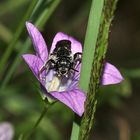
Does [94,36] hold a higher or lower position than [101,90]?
higher

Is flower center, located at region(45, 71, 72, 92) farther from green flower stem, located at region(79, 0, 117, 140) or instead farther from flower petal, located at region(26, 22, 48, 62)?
green flower stem, located at region(79, 0, 117, 140)

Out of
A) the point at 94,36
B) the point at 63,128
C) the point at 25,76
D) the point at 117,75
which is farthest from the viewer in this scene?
the point at 63,128

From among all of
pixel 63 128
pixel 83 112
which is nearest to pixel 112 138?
pixel 63 128

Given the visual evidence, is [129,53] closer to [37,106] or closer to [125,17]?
[125,17]

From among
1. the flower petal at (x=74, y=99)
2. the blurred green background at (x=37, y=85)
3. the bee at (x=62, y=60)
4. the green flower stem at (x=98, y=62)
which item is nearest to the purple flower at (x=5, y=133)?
the blurred green background at (x=37, y=85)

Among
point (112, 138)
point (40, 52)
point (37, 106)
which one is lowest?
point (112, 138)

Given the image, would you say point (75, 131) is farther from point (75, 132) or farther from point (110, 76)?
point (110, 76)

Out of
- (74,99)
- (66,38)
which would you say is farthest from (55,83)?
(74,99)
